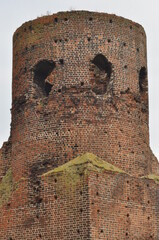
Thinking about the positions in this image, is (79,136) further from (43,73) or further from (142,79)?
(142,79)

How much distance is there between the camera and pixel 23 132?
25.3m

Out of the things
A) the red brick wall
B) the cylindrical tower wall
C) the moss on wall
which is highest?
the cylindrical tower wall

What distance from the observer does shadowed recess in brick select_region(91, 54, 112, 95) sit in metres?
25.3

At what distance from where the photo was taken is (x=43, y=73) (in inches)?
1017

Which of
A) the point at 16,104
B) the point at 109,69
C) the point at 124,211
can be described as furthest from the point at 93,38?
the point at 124,211

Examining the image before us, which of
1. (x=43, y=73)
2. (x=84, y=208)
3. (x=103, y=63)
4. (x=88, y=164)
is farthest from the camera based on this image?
(x=43, y=73)

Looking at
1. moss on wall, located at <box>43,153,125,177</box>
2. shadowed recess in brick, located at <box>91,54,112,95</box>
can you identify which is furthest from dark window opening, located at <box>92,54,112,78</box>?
moss on wall, located at <box>43,153,125,177</box>

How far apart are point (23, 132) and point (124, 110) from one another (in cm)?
251

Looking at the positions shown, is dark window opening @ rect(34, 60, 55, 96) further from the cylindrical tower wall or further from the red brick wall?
the red brick wall

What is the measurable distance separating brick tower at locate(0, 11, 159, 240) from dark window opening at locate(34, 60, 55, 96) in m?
0.02

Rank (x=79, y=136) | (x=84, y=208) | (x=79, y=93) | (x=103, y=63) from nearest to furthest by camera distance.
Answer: (x=84, y=208) → (x=79, y=136) → (x=79, y=93) → (x=103, y=63)

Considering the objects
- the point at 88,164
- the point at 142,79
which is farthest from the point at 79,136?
the point at 142,79

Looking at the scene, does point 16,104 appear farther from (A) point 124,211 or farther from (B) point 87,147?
(A) point 124,211

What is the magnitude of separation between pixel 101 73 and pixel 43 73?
58.2 inches
